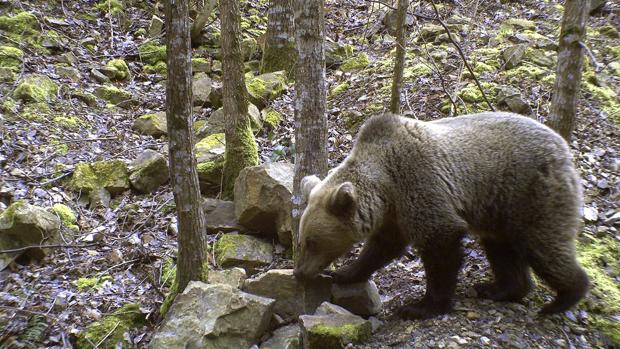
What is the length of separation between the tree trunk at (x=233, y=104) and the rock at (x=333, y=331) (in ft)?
13.6

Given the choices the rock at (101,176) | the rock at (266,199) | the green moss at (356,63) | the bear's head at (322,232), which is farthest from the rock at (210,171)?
the green moss at (356,63)

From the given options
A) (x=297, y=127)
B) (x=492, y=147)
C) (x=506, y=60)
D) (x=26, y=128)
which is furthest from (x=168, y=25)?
(x=506, y=60)

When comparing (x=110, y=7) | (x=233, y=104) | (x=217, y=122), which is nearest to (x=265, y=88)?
(x=217, y=122)

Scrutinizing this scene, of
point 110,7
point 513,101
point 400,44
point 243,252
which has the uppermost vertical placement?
point 110,7

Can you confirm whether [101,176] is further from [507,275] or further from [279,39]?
[507,275]

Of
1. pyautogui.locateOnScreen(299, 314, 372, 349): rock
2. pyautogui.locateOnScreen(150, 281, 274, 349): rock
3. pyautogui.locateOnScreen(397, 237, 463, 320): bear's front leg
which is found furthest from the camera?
pyautogui.locateOnScreen(150, 281, 274, 349): rock

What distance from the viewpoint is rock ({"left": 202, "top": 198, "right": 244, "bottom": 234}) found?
775cm

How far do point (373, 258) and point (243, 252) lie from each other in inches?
90.2

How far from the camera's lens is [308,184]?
5500 mm

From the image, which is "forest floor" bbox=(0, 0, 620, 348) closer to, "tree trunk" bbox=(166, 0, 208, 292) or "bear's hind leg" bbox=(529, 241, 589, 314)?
"bear's hind leg" bbox=(529, 241, 589, 314)

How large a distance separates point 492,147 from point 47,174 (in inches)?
290

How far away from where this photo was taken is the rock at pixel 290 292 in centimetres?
571

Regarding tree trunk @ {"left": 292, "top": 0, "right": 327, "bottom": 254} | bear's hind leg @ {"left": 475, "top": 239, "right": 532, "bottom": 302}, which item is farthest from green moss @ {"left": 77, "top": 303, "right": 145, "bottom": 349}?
bear's hind leg @ {"left": 475, "top": 239, "right": 532, "bottom": 302}

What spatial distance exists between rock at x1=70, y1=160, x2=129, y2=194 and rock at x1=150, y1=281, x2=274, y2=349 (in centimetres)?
395
